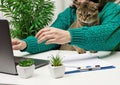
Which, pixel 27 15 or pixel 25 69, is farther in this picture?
pixel 27 15

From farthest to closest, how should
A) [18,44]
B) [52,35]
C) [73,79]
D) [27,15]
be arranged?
1. [27,15]
2. [18,44]
3. [52,35]
4. [73,79]

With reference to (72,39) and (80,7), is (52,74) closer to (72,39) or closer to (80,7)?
(72,39)

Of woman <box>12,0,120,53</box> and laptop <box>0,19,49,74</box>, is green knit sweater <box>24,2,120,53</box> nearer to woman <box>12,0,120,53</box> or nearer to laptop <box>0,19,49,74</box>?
woman <box>12,0,120,53</box>

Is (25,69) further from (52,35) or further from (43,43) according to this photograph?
(43,43)

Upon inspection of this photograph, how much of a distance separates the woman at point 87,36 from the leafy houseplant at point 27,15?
0.46 meters

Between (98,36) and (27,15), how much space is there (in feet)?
2.81

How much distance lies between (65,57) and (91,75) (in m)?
0.32

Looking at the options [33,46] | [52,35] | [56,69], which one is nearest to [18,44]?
[33,46]

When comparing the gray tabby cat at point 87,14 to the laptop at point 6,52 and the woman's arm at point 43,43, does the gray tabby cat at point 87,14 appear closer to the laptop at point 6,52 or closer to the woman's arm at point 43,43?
the woman's arm at point 43,43

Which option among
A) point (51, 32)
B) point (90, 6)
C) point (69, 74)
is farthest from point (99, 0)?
point (69, 74)

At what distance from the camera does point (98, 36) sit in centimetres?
129

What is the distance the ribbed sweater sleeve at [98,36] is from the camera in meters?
1.25

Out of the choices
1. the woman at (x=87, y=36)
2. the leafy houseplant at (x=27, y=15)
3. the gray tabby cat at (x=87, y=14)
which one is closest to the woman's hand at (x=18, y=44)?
the woman at (x=87, y=36)

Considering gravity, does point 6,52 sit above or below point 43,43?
above
